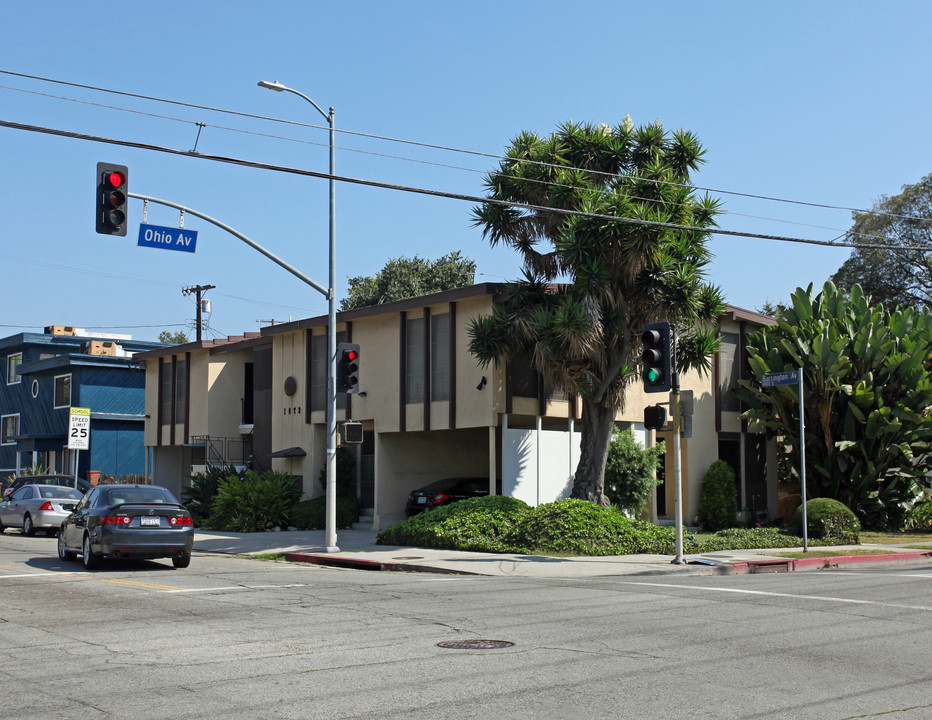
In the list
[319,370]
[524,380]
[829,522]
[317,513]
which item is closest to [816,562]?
[829,522]

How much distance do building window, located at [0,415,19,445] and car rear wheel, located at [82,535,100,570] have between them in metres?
35.5

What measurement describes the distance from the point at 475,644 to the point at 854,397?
67.9 ft

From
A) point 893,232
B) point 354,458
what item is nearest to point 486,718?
A: point 354,458

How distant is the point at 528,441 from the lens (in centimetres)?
2514

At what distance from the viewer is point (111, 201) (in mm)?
15648

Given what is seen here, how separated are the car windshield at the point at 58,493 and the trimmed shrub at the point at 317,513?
5875mm

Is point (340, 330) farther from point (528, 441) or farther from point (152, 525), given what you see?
point (152, 525)

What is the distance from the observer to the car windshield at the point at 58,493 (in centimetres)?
2680

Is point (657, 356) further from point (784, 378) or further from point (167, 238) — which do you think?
point (167, 238)

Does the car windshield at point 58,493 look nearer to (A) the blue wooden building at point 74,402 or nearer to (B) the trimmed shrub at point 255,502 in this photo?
(B) the trimmed shrub at point 255,502

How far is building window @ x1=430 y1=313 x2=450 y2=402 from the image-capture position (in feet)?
85.0

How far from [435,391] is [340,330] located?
15.5ft

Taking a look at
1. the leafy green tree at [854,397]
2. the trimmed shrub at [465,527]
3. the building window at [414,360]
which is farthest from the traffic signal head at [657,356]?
the leafy green tree at [854,397]

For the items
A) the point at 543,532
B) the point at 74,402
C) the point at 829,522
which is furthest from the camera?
the point at 74,402
